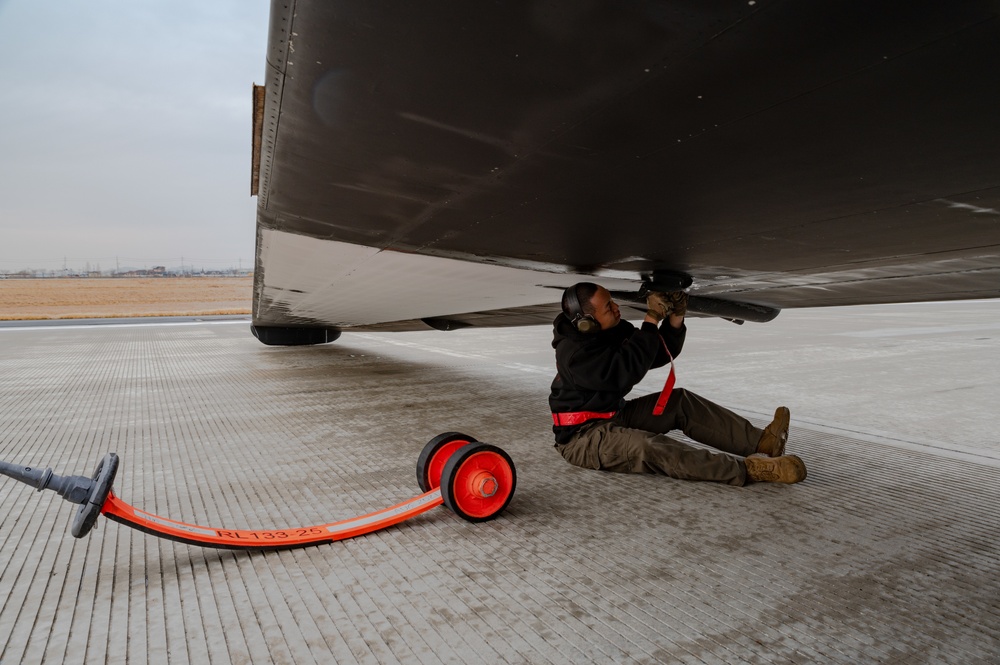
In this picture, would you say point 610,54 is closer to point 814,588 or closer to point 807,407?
point 814,588

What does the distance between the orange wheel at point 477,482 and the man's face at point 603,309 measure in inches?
38.8

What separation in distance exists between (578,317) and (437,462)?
1061 mm

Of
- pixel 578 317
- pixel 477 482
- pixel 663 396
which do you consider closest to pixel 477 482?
pixel 477 482

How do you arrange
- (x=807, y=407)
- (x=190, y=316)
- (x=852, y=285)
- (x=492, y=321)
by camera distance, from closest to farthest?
1. (x=852, y=285)
2. (x=807, y=407)
3. (x=492, y=321)
4. (x=190, y=316)

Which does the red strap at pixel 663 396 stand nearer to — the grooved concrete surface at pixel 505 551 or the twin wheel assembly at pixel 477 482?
the grooved concrete surface at pixel 505 551

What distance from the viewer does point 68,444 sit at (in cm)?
396

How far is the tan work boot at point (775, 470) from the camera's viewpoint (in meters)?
2.96

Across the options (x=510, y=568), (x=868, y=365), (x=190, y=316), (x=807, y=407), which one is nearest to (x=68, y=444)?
(x=510, y=568)

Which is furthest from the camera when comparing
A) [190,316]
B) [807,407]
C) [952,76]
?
[190,316]

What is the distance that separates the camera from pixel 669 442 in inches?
122

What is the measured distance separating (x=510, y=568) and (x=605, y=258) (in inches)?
60.1

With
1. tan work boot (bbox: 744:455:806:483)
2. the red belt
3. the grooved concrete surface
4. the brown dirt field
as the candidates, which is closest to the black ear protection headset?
the red belt

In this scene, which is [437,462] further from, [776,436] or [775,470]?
[776,436]

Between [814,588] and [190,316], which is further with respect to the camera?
[190,316]
